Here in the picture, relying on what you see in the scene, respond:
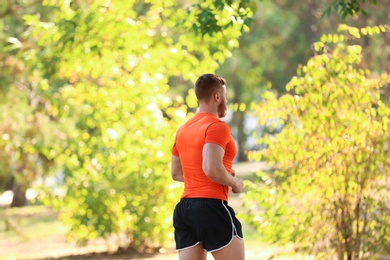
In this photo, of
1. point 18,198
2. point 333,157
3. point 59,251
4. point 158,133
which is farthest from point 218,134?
point 18,198

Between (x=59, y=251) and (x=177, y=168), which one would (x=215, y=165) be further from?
(x=59, y=251)

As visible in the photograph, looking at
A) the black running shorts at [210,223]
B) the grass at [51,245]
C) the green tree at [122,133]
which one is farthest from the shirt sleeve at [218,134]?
the green tree at [122,133]

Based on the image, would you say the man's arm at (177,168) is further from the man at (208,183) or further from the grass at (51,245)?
the grass at (51,245)

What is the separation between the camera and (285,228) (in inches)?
395

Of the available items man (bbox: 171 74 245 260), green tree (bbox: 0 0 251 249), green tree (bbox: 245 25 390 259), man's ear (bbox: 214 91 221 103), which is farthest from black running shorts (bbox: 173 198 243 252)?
green tree (bbox: 0 0 251 249)

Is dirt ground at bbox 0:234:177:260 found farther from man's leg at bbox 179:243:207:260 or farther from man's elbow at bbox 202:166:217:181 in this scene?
man's elbow at bbox 202:166:217:181

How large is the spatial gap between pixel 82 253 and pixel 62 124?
4309mm

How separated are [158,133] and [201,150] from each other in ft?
27.6

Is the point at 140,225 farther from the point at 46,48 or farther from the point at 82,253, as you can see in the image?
the point at 46,48

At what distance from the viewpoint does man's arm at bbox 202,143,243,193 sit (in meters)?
5.68

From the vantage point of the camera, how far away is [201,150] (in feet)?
19.1

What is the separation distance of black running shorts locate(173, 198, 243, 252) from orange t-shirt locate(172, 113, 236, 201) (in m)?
0.05

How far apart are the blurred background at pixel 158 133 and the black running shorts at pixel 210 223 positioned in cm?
329

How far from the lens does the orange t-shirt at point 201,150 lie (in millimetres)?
5748
